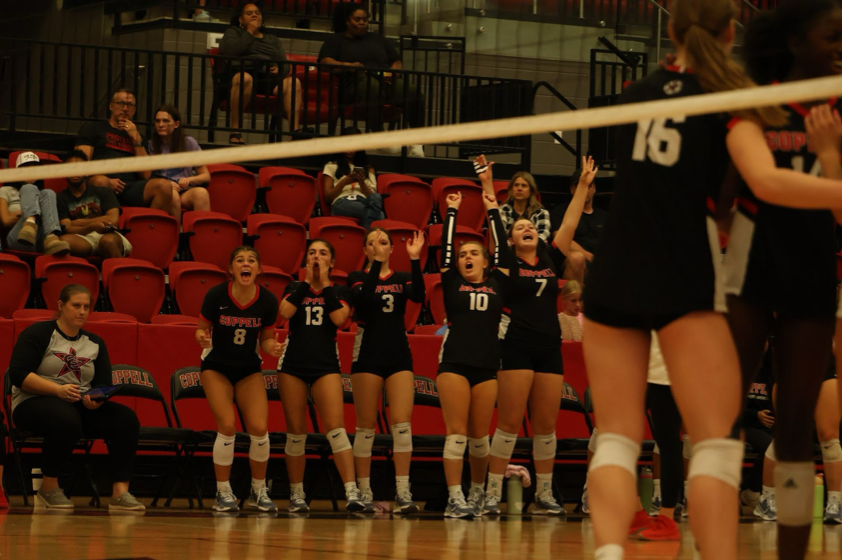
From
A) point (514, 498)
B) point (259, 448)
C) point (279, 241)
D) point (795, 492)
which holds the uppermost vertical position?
point (795, 492)

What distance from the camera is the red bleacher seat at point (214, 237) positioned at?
1050 centimetres

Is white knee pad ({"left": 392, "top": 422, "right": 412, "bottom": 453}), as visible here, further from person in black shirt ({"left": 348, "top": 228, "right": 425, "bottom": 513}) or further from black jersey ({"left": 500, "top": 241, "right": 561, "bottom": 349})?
black jersey ({"left": 500, "top": 241, "right": 561, "bottom": 349})

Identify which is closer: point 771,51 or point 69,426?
point 771,51

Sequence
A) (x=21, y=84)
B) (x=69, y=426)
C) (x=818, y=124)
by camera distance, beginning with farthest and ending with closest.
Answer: (x=21, y=84), (x=69, y=426), (x=818, y=124)

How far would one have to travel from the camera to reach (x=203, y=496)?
30.0 feet

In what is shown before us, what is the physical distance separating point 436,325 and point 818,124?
23.1 ft

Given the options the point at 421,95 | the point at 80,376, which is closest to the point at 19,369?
the point at 80,376

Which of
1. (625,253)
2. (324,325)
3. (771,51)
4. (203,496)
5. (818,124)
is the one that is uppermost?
(771,51)

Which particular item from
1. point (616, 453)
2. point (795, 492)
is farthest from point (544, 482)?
point (616, 453)

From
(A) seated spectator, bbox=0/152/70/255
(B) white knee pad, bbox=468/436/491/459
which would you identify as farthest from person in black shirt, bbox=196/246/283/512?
(A) seated spectator, bbox=0/152/70/255

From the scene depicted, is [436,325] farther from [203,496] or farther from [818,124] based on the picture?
[818,124]

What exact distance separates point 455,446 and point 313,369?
44.6 inches

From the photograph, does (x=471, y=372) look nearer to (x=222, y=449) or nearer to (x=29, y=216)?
(x=222, y=449)

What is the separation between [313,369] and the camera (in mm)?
8125
